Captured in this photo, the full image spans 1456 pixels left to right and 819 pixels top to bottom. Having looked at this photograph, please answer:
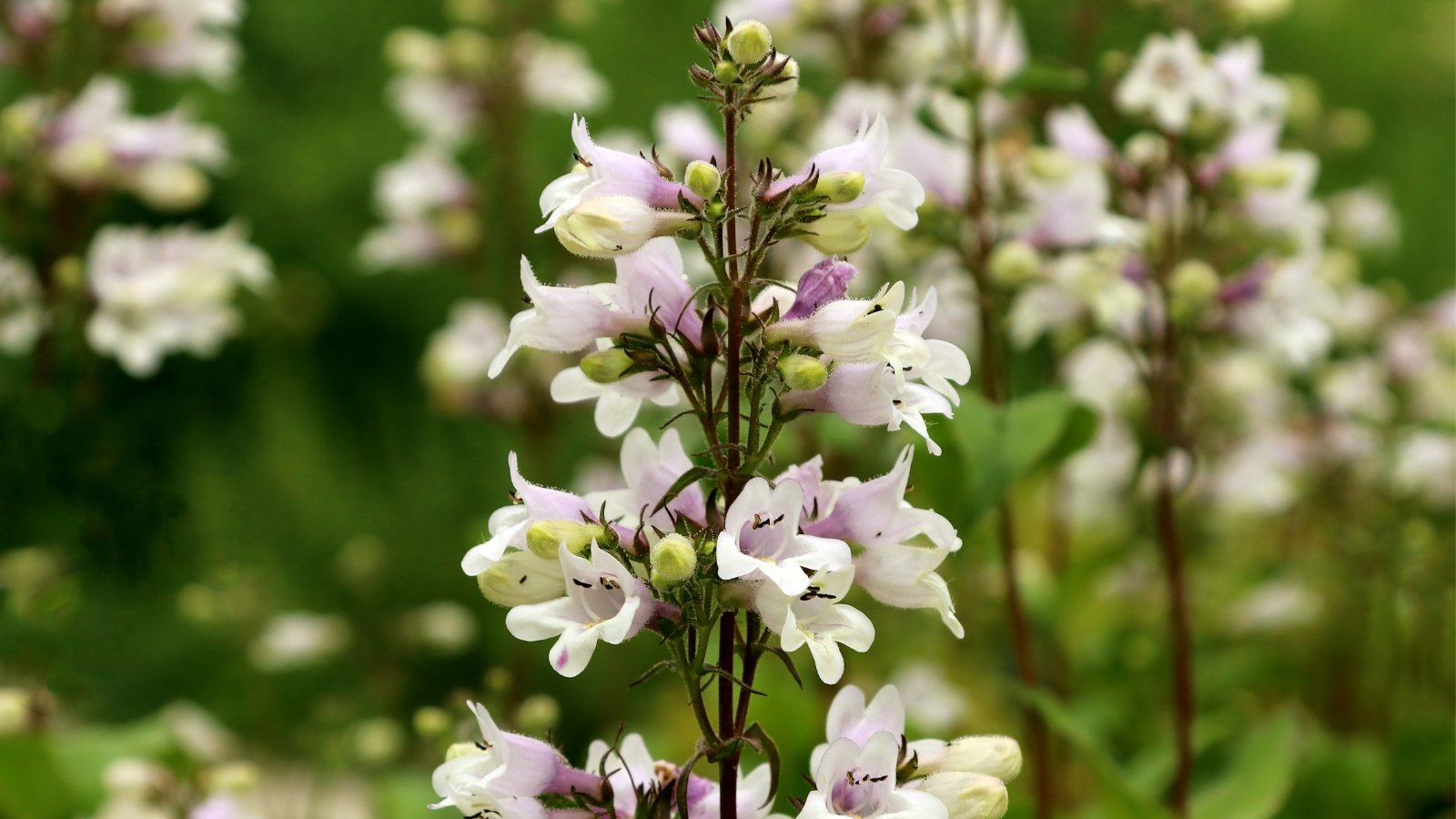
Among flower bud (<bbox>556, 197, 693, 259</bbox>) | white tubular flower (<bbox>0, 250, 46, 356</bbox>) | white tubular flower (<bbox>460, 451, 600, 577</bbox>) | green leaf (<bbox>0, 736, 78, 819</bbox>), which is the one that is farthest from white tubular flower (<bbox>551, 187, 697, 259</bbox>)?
white tubular flower (<bbox>0, 250, 46, 356</bbox>)

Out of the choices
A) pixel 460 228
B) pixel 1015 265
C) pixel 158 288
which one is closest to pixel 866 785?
pixel 1015 265

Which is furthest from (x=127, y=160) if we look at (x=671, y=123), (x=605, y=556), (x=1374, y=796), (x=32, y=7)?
(x=1374, y=796)

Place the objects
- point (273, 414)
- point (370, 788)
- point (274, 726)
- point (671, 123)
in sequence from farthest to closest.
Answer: point (273, 414) → point (274, 726) → point (370, 788) → point (671, 123)

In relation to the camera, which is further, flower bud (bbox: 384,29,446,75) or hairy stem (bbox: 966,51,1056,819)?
flower bud (bbox: 384,29,446,75)

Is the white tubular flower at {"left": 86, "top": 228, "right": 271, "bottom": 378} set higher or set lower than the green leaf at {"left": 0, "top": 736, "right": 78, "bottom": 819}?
higher

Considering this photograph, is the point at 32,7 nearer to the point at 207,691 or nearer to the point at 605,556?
the point at 605,556

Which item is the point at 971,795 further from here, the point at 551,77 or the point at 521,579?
the point at 551,77

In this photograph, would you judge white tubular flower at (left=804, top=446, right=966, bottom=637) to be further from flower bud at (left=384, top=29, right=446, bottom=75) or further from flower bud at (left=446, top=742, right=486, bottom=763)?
flower bud at (left=384, top=29, right=446, bottom=75)
